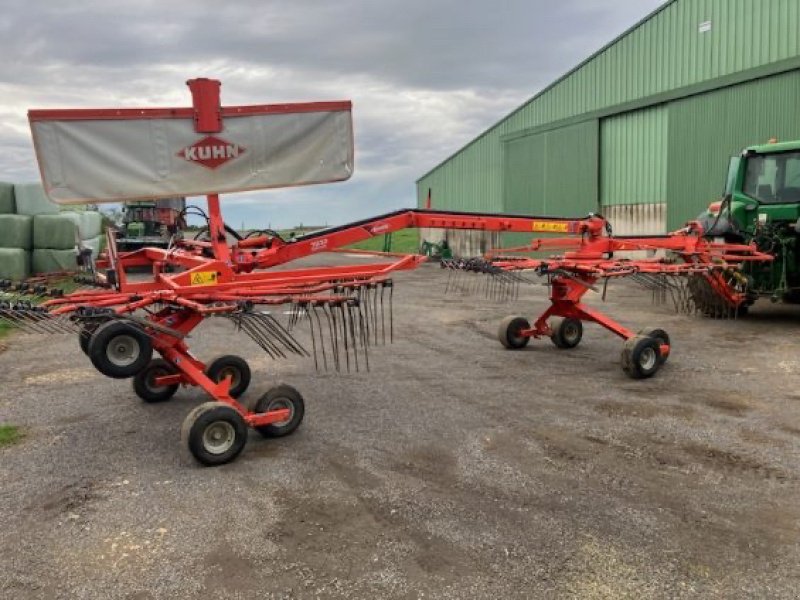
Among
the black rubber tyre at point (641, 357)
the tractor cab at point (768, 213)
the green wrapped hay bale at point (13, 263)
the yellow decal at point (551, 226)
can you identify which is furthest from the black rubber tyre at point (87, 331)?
the green wrapped hay bale at point (13, 263)

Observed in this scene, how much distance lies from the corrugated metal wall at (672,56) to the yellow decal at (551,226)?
29.4 feet

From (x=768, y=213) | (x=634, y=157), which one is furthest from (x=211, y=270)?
(x=634, y=157)

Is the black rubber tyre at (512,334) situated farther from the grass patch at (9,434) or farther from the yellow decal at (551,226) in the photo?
the grass patch at (9,434)

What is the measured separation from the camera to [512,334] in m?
7.98

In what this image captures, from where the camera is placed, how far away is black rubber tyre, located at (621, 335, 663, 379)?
644 cm

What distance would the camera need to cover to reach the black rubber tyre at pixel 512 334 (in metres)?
7.97

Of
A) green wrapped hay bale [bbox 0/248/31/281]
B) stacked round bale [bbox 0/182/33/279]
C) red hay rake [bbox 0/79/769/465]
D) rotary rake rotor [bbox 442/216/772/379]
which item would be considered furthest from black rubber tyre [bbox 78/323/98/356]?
stacked round bale [bbox 0/182/33/279]

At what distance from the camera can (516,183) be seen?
2192cm

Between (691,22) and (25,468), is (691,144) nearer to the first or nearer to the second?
(691,22)

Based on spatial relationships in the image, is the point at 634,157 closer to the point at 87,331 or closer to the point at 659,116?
the point at 659,116

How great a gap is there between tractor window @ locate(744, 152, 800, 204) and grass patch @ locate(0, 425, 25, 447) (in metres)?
9.49

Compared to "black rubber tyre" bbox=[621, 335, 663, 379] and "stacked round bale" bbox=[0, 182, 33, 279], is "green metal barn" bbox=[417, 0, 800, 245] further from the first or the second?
"stacked round bale" bbox=[0, 182, 33, 279]

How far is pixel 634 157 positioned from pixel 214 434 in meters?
15.6

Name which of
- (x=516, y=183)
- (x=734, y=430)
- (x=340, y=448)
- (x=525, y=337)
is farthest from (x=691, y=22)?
(x=340, y=448)
